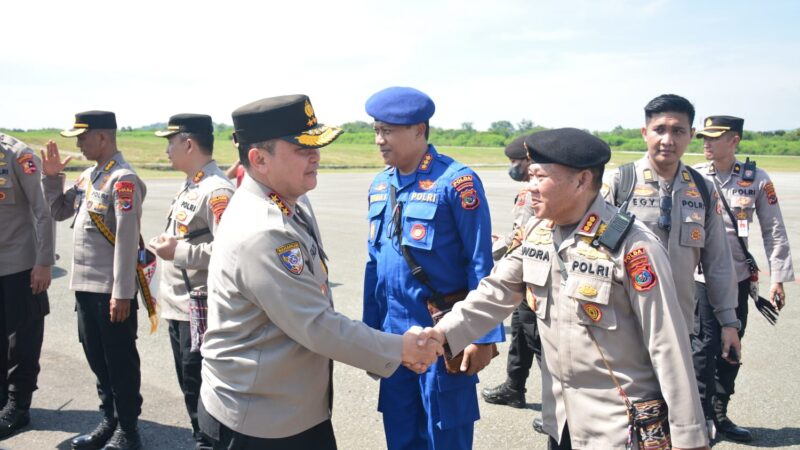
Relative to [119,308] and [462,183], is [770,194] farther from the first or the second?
[119,308]

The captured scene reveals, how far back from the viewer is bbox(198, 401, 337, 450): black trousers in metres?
2.49

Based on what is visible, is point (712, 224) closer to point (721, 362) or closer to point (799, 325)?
point (721, 362)

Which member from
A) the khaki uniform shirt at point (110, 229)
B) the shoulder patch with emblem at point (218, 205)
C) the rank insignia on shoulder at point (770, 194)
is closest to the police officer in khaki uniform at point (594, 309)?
the shoulder patch with emblem at point (218, 205)

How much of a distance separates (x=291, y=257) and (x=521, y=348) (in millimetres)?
3264

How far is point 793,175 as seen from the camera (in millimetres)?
31828

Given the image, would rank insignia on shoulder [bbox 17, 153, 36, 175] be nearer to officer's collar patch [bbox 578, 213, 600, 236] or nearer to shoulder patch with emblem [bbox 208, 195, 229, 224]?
shoulder patch with emblem [bbox 208, 195, 229, 224]

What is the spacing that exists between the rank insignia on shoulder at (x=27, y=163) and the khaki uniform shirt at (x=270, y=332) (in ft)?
10.6

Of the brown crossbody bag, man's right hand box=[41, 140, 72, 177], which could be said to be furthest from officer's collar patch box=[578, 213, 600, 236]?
man's right hand box=[41, 140, 72, 177]

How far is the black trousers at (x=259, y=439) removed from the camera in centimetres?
249

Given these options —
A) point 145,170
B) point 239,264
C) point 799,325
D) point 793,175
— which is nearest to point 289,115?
point 239,264

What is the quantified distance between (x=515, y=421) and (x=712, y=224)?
2.05 m

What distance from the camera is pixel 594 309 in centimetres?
240

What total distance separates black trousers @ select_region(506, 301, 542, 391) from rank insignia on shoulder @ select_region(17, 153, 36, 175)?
386cm

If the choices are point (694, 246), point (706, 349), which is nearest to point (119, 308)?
point (694, 246)
